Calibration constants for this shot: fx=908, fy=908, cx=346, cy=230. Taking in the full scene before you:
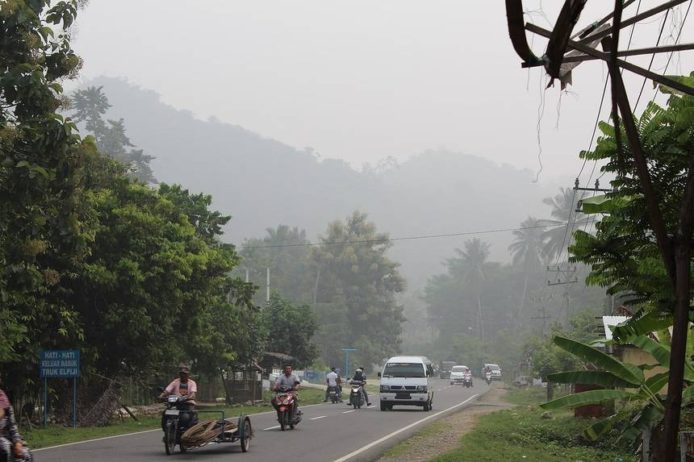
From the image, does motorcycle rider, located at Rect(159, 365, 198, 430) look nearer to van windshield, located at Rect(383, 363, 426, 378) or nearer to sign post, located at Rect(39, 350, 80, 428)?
sign post, located at Rect(39, 350, 80, 428)

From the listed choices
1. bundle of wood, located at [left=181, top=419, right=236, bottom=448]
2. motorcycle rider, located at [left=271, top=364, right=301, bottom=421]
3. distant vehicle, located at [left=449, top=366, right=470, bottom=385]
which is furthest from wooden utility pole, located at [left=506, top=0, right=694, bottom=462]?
distant vehicle, located at [left=449, top=366, right=470, bottom=385]

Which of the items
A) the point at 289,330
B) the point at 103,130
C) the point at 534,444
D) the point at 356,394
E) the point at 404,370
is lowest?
the point at 534,444

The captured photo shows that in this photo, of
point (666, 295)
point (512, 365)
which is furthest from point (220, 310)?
point (512, 365)

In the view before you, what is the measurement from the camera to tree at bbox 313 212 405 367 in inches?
4154

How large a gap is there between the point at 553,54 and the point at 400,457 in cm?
1342

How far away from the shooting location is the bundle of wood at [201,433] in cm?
1675

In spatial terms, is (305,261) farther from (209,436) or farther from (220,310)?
(209,436)

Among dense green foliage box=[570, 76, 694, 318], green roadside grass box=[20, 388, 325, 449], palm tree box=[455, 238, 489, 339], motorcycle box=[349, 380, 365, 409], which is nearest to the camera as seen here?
dense green foliage box=[570, 76, 694, 318]

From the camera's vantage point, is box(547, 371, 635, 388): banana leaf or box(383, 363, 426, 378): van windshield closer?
box(547, 371, 635, 388): banana leaf

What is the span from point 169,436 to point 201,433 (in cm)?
59

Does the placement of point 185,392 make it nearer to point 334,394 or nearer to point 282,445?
point 282,445

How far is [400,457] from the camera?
17.4 metres

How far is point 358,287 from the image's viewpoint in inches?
4267

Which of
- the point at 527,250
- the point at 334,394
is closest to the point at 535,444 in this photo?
the point at 334,394
